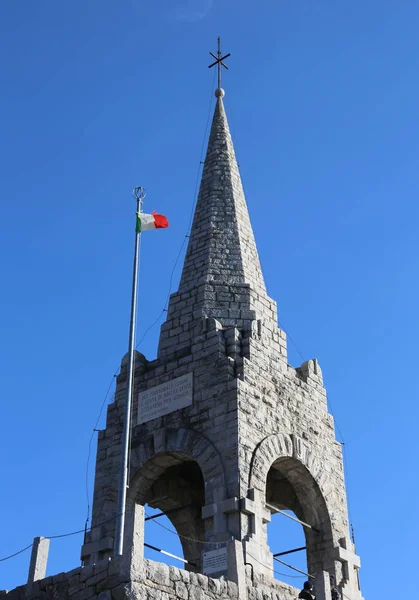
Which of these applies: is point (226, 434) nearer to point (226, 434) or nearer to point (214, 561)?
point (226, 434)

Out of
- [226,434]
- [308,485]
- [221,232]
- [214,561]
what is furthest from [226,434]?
[221,232]

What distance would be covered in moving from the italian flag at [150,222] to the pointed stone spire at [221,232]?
245 cm

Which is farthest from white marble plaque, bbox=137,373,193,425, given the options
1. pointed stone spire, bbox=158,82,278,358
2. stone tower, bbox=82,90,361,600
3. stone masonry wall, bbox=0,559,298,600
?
stone masonry wall, bbox=0,559,298,600

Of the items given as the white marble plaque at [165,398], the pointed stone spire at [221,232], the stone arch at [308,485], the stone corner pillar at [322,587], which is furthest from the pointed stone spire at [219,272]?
the stone corner pillar at [322,587]

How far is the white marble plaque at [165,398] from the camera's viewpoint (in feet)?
72.6

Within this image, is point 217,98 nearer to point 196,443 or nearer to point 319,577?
point 196,443

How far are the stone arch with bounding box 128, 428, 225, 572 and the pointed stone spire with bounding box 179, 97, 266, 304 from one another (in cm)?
414

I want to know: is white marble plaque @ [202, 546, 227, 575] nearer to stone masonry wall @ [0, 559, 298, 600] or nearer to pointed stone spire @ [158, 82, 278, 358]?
stone masonry wall @ [0, 559, 298, 600]

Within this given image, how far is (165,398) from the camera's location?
22484 mm

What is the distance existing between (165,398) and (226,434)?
228 cm

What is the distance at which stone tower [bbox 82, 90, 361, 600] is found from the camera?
66.3ft

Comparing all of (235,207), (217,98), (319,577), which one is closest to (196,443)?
(319,577)

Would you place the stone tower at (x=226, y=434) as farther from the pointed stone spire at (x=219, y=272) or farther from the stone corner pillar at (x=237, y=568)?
the stone corner pillar at (x=237, y=568)

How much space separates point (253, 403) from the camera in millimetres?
21484
